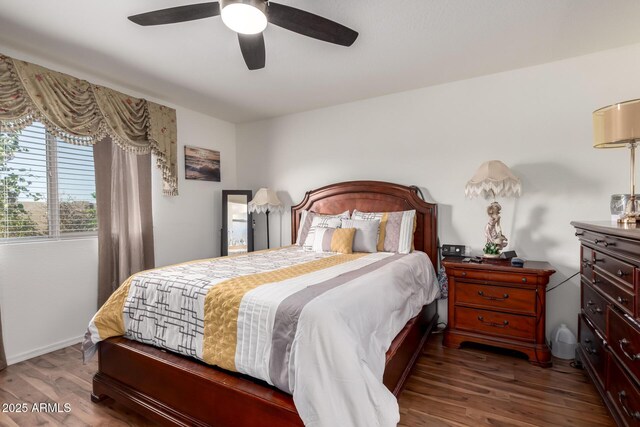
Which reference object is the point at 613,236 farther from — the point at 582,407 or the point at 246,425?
the point at 246,425

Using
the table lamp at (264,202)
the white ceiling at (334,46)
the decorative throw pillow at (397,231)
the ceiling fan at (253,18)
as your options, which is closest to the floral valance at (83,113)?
the white ceiling at (334,46)

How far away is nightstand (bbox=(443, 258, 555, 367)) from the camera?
2.30m

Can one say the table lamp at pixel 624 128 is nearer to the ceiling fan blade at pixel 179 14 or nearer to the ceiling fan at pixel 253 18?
the ceiling fan at pixel 253 18

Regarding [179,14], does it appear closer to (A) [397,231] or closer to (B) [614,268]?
(A) [397,231]

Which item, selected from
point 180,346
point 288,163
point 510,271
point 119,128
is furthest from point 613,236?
point 119,128

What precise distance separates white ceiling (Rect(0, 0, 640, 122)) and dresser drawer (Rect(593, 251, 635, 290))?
152cm

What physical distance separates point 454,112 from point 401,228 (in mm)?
1251

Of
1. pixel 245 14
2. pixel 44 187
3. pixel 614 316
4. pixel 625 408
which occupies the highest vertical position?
pixel 245 14

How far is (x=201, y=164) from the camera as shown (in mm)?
4016

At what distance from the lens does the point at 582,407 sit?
181 centimetres

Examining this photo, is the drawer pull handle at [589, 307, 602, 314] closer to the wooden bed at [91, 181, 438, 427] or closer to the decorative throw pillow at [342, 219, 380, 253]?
the wooden bed at [91, 181, 438, 427]

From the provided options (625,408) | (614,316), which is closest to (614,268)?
(614,316)

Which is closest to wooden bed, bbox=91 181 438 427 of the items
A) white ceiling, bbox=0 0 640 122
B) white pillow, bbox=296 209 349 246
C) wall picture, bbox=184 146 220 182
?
white pillow, bbox=296 209 349 246

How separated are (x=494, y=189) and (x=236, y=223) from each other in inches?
116
